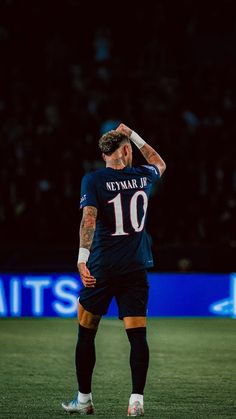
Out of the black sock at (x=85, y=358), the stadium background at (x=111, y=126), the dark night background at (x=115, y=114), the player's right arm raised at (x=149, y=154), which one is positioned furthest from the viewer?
the dark night background at (x=115, y=114)

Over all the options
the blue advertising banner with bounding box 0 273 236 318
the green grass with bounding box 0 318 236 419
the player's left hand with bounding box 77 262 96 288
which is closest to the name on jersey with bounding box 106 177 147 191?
the player's left hand with bounding box 77 262 96 288

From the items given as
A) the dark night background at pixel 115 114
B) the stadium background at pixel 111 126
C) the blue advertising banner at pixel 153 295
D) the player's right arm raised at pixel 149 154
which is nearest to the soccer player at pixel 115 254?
the player's right arm raised at pixel 149 154

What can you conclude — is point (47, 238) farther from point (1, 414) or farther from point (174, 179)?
point (1, 414)

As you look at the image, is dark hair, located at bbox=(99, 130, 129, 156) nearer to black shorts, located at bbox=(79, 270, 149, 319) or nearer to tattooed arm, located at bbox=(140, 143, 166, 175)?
tattooed arm, located at bbox=(140, 143, 166, 175)

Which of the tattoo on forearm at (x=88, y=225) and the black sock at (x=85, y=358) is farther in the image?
the black sock at (x=85, y=358)

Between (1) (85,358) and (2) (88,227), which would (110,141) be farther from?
(1) (85,358)

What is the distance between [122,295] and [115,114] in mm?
11632

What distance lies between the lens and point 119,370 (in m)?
9.10

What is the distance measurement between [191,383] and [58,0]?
13.3 metres

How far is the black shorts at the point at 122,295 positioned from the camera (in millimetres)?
6406

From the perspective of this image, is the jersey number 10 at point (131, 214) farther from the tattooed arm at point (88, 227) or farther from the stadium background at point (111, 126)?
the stadium background at point (111, 126)

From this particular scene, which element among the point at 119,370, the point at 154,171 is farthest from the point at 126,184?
the point at 119,370

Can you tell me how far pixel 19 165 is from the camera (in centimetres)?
1653

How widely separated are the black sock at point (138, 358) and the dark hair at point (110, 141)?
118 cm
